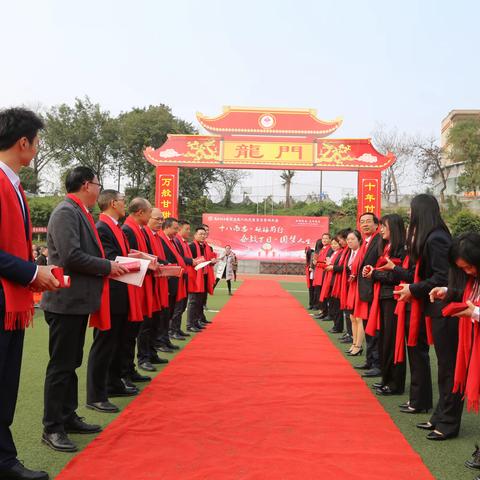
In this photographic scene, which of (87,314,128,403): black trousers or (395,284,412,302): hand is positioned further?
(87,314,128,403): black trousers

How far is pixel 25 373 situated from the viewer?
466 centimetres

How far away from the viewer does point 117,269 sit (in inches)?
123

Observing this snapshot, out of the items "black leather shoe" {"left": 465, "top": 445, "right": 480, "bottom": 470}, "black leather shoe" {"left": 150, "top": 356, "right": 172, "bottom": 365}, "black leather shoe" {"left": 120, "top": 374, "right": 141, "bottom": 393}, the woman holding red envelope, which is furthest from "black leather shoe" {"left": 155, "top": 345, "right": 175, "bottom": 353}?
"black leather shoe" {"left": 465, "top": 445, "right": 480, "bottom": 470}

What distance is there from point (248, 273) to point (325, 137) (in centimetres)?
981

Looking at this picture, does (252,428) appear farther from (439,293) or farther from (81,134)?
(81,134)

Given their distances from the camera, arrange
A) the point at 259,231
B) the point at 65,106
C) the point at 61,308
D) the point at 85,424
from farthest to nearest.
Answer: the point at 65,106 → the point at 259,231 → the point at 85,424 → the point at 61,308

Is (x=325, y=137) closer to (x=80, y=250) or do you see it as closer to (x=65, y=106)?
(x=80, y=250)

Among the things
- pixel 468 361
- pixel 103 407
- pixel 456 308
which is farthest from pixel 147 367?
pixel 456 308

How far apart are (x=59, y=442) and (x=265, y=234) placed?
64.6ft

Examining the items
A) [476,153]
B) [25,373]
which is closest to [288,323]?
[25,373]

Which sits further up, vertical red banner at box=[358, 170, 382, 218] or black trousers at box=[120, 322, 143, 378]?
vertical red banner at box=[358, 170, 382, 218]

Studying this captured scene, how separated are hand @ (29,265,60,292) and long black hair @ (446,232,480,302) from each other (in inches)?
80.5

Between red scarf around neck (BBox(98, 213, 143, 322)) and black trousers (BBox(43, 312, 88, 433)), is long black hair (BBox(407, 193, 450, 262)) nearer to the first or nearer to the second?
red scarf around neck (BBox(98, 213, 143, 322))

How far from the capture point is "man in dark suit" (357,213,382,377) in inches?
196
